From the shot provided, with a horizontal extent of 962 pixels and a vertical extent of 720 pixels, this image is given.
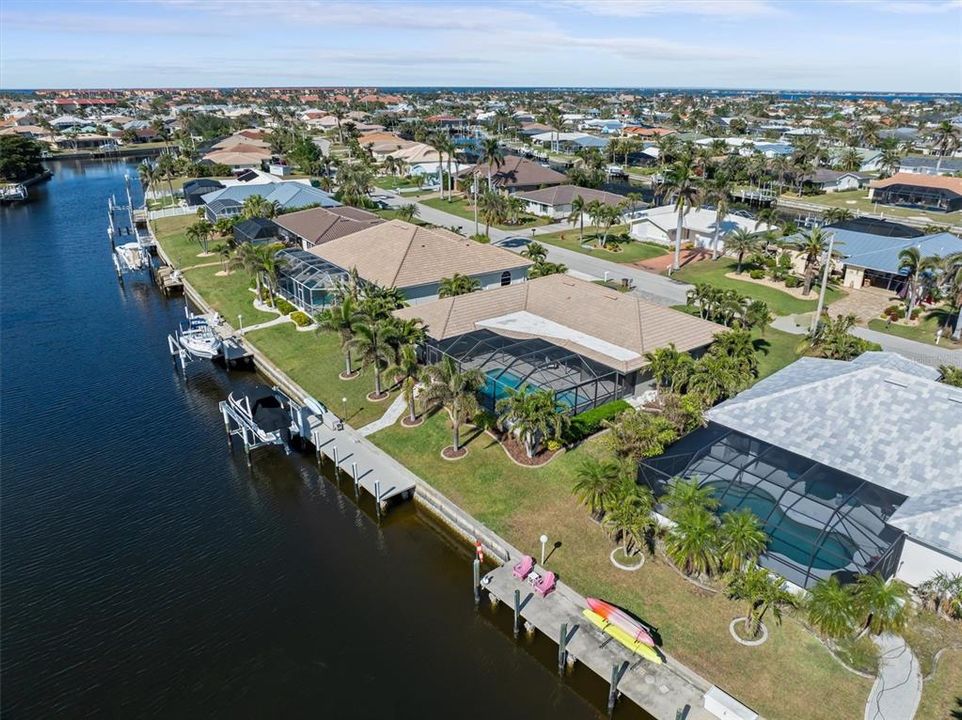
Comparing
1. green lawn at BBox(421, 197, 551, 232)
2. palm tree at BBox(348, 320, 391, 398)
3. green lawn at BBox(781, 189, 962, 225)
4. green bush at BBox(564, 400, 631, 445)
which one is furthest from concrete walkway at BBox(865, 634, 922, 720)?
green lawn at BBox(781, 189, 962, 225)

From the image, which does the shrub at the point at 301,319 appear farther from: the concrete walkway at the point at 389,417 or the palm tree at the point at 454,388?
the palm tree at the point at 454,388

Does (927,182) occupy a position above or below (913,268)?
above

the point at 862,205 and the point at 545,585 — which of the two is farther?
the point at 862,205

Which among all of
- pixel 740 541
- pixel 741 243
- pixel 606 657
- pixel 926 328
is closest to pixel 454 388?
pixel 606 657

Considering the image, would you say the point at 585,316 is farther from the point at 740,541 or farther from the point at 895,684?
the point at 895,684

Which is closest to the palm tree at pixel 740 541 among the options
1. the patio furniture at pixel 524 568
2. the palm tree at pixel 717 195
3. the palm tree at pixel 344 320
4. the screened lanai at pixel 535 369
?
the patio furniture at pixel 524 568

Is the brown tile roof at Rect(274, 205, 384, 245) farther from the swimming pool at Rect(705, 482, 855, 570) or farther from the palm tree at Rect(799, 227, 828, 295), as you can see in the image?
the swimming pool at Rect(705, 482, 855, 570)

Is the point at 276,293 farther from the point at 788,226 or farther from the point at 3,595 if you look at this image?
the point at 788,226

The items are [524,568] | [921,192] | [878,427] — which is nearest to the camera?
[524,568]
